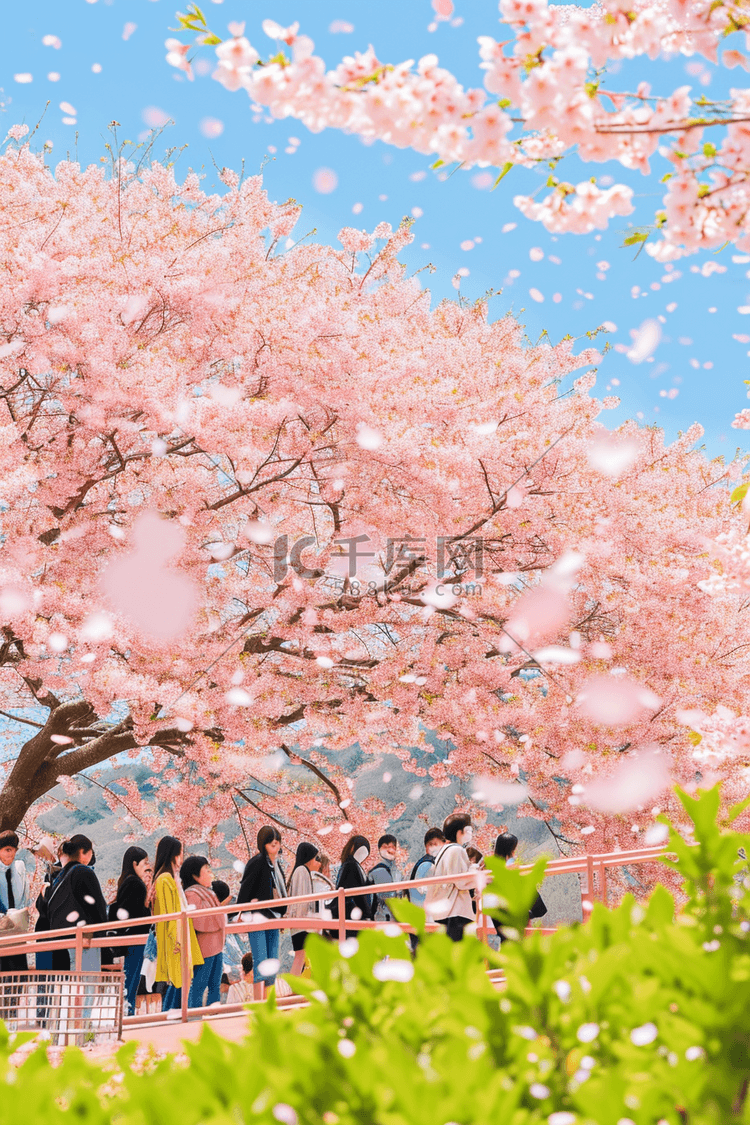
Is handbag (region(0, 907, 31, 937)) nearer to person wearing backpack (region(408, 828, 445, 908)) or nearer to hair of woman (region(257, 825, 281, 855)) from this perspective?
hair of woman (region(257, 825, 281, 855))

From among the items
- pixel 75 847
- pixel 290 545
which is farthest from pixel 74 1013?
pixel 290 545

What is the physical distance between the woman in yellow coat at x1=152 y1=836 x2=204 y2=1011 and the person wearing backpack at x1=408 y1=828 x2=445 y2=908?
1848 mm

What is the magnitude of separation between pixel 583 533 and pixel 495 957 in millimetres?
9394

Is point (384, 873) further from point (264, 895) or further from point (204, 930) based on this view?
point (204, 930)

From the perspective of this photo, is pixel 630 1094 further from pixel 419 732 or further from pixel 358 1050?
pixel 419 732

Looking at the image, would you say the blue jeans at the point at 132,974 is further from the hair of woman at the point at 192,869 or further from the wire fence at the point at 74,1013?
the wire fence at the point at 74,1013

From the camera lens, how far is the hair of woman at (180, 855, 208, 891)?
744cm

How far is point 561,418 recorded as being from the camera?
1188cm

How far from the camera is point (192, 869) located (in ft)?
24.4

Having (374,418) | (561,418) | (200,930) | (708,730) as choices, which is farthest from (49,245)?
(708,730)

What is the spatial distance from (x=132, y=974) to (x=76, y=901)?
1154 millimetres

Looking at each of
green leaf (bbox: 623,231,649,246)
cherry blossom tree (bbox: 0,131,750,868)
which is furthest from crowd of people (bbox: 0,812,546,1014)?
green leaf (bbox: 623,231,649,246)

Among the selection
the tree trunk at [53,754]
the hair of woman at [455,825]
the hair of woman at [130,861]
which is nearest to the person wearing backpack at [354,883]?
the hair of woman at [455,825]

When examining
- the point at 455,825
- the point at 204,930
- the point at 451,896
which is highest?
the point at 455,825
